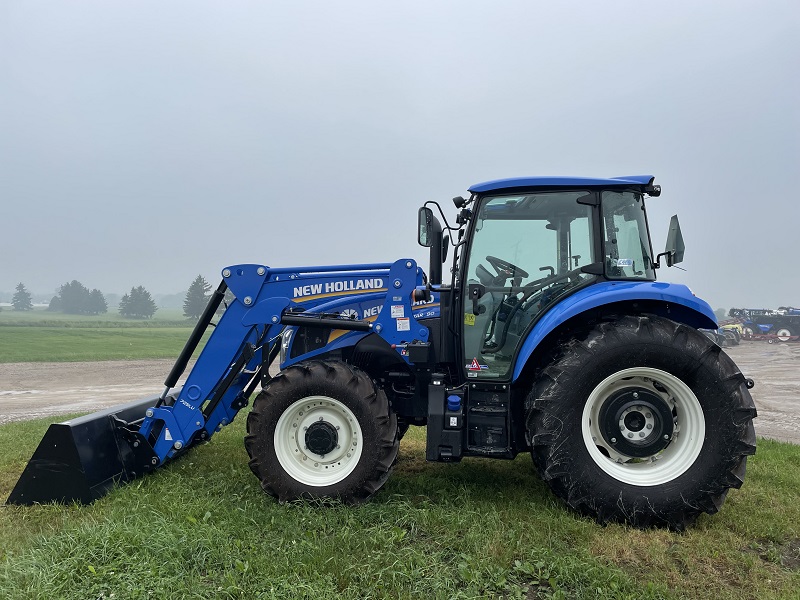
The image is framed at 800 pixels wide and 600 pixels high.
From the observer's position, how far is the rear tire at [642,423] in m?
3.68

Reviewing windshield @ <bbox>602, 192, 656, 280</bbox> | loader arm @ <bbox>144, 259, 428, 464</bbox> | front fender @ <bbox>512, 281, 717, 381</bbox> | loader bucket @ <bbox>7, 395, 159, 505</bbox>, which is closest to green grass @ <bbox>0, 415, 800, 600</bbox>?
loader bucket @ <bbox>7, 395, 159, 505</bbox>

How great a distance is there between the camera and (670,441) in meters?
3.86

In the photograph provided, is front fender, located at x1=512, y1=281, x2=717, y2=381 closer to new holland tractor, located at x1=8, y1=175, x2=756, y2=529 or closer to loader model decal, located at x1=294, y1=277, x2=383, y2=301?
new holland tractor, located at x1=8, y1=175, x2=756, y2=529

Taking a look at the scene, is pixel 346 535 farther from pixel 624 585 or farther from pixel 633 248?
pixel 633 248

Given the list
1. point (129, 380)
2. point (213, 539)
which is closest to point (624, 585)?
point (213, 539)

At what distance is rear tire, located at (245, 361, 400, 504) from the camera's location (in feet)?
13.4

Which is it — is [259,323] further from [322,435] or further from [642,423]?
[642,423]

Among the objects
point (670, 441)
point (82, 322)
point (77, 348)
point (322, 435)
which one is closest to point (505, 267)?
point (670, 441)

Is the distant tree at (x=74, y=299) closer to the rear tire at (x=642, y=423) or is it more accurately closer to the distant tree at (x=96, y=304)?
the distant tree at (x=96, y=304)

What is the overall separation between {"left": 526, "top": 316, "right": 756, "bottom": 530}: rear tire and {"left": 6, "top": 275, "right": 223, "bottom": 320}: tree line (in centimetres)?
7334

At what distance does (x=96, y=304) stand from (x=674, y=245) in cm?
11306

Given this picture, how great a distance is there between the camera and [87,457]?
4.18 meters

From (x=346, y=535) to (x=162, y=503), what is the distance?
153cm

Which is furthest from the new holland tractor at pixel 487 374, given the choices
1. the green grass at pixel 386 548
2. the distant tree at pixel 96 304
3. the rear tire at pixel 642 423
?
the distant tree at pixel 96 304
